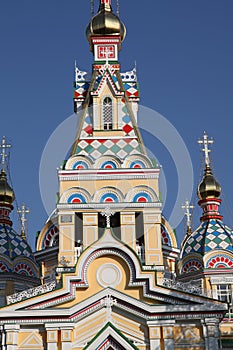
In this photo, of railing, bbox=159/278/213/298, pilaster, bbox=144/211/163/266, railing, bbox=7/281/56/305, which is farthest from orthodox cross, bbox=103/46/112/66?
railing, bbox=7/281/56/305

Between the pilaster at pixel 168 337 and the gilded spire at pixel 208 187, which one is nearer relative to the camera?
the pilaster at pixel 168 337

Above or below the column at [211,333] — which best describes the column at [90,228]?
above

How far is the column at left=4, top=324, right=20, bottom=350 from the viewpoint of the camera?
21.7 meters

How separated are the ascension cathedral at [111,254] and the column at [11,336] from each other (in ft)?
0.10

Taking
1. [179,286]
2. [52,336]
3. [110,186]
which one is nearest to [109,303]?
[52,336]

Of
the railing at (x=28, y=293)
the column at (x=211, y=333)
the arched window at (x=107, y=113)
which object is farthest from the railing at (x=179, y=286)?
the arched window at (x=107, y=113)

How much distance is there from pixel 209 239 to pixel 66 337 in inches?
315

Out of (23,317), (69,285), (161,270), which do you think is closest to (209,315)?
(161,270)

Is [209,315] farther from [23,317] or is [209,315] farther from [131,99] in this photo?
[131,99]

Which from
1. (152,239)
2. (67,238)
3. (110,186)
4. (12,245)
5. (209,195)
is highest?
(209,195)

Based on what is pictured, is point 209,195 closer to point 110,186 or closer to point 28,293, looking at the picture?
point 110,186

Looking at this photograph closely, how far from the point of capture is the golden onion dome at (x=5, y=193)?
3112 cm

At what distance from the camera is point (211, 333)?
21875 mm

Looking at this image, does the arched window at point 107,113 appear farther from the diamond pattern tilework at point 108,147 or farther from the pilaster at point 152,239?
the pilaster at point 152,239
